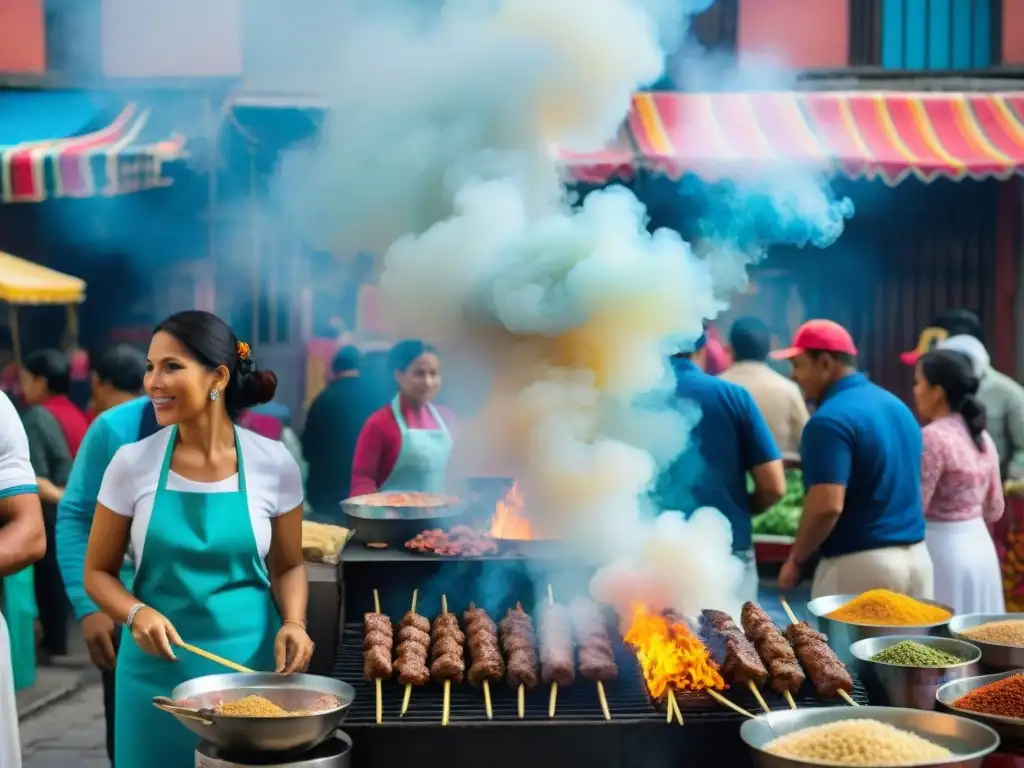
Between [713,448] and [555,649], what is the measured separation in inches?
69.6

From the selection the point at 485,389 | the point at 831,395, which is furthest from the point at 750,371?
the point at 485,389

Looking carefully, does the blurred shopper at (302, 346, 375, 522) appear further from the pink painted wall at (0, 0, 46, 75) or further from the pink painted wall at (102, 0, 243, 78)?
the pink painted wall at (0, 0, 46, 75)

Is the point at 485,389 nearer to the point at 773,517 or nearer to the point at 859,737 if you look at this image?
the point at 859,737

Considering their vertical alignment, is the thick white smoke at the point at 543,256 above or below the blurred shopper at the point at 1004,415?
above

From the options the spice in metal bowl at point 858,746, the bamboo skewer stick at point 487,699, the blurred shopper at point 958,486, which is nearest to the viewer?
the spice in metal bowl at point 858,746

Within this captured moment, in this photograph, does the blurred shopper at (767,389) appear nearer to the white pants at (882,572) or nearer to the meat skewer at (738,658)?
the white pants at (882,572)

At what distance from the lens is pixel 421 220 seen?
4.93 metres

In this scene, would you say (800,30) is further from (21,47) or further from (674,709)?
(674,709)

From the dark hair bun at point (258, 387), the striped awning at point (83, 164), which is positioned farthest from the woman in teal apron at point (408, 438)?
the striped awning at point (83, 164)

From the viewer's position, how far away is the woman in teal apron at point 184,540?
3.54m

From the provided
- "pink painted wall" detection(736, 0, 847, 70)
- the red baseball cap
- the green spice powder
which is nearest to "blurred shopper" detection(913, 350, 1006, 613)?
the red baseball cap

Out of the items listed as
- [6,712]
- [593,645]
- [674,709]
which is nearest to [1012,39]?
[593,645]

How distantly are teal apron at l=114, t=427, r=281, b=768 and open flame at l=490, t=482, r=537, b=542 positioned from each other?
50.4 inches

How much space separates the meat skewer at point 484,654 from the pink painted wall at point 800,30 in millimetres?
8365
